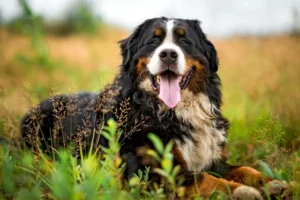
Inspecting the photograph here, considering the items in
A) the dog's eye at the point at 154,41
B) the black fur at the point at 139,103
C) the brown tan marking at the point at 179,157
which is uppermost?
the dog's eye at the point at 154,41

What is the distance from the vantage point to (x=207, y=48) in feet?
14.1

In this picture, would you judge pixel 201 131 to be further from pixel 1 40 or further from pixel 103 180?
pixel 1 40

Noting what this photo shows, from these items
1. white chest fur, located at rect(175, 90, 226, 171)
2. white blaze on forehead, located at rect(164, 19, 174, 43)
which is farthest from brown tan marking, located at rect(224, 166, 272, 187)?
white blaze on forehead, located at rect(164, 19, 174, 43)

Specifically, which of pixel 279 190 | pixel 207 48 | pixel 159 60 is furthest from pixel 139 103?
pixel 279 190

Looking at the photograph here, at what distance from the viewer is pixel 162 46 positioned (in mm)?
3932

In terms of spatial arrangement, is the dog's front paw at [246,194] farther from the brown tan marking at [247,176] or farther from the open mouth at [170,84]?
the open mouth at [170,84]

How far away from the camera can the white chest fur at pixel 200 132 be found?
3.92 m

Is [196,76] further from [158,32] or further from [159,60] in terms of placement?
[158,32]

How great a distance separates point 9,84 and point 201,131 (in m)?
7.17

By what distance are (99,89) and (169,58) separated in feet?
5.06

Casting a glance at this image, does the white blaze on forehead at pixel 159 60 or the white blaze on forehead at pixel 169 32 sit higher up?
the white blaze on forehead at pixel 169 32

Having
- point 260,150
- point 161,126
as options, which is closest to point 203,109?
point 161,126

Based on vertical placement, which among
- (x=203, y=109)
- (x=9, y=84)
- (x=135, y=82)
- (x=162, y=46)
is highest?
(x=162, y=46)

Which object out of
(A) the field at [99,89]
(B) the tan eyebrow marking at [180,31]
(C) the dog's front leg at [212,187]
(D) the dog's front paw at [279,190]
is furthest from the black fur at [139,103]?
(D) the dog's front paw at [279,190]
